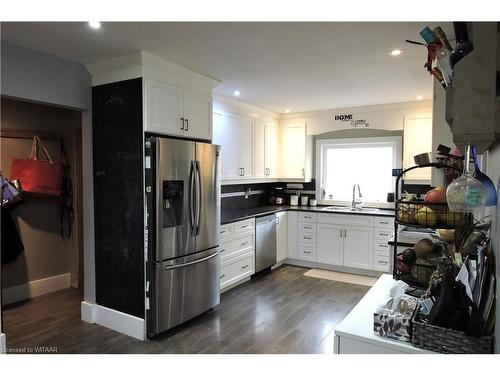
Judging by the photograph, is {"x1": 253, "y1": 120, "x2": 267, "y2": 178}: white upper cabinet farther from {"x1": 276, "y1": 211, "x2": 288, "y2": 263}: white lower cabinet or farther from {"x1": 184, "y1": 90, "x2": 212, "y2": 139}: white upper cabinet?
{"x1": 184, "y1": 90, "x2": 212, "y2": 139}: white upper cabinet

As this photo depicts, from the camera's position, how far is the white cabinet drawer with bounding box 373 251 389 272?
14.8 ft

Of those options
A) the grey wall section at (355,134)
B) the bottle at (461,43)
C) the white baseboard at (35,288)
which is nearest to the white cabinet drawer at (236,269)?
the white baseboard at (35,288)

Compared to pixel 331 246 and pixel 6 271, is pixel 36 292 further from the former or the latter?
pixel 331 246

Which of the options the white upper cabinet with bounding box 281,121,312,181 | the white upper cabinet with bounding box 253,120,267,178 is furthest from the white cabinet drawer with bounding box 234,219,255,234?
the white upper cabinet with bounding box 281,121,312,181

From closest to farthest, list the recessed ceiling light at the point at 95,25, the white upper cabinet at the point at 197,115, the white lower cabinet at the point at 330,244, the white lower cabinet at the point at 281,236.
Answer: the recessed ceiling light at the point at 95,25 → the white upper cabinet at the point at 197,115 → the white lower cabinet at the point at 330,244 → the white lower cabinet at the point at 281,236

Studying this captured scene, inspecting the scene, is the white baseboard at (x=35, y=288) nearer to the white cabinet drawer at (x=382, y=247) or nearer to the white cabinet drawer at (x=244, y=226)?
the white cabinet drawer at (x=244, y=226)

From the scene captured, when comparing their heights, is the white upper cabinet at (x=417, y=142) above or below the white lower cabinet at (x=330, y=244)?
above

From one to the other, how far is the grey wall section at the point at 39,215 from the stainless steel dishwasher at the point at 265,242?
2205 millimetres

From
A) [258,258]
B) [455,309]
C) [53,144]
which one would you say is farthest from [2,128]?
[455,309]

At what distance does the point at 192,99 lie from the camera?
3271mm

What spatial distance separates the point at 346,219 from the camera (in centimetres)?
475

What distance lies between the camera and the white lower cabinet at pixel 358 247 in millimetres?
4602

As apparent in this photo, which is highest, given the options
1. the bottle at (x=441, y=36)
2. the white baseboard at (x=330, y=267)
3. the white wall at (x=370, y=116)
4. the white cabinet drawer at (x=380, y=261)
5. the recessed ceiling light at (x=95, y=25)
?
the recessed ceiling light at (x=95, y=25)
